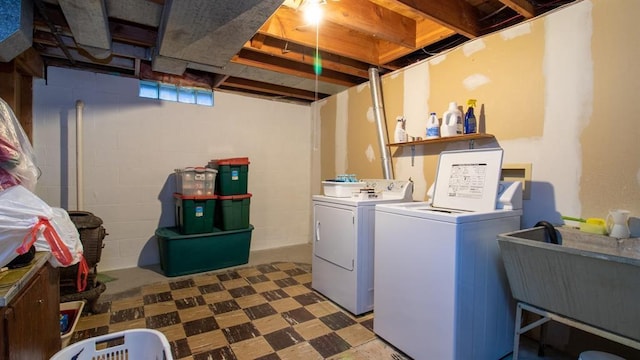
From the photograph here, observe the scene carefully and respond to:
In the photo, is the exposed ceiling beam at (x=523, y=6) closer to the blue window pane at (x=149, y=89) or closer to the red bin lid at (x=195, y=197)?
the red bin lid at (x=195, y=197)

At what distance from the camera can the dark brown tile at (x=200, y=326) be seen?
2105mm

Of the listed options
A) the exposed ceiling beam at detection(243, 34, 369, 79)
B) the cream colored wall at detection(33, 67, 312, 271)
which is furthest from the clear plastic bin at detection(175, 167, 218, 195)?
the exposed ceiling beam at detection(243, 34, 369, 79)

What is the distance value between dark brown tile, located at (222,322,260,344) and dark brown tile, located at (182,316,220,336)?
12 cm

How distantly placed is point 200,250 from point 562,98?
3.42m

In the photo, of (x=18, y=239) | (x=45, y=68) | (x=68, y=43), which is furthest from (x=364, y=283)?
(x=45, y=68)

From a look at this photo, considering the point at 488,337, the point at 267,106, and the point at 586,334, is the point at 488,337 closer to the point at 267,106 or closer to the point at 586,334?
the point at 586,334

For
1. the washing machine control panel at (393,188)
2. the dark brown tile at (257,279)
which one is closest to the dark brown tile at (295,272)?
the dark brown tile at (257,279)

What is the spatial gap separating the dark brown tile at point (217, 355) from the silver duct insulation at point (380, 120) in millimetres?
2118

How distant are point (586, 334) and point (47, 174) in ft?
15.3

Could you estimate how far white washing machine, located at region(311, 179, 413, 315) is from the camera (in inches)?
90.8

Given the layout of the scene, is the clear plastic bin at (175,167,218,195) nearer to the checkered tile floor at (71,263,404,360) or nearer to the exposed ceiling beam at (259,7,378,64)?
the checkered tile floor at (71,263,404,360)

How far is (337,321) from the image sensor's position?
7.45 ft

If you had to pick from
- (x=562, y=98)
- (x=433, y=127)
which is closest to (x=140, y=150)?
(x=433, y=127)

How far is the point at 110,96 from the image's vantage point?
3250mm
